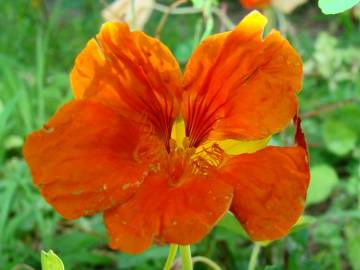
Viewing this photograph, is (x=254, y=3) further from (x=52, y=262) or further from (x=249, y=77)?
(x=52, y=262)

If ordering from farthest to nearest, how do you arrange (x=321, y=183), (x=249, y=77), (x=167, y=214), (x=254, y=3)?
1. (x=254, y=3)
2. (x=321, y=183)
3. (x=249, y=77)
4. (x=167, y=214)

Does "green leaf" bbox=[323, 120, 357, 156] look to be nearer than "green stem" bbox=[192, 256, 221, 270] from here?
No

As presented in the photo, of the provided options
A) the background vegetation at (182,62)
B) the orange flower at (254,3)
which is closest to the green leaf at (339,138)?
the background vegetation at (182,62)

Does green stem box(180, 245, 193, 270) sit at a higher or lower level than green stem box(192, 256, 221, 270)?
higher

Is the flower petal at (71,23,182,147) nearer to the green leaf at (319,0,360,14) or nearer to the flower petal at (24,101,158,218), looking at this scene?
the flower petal at (24,101,158,218)

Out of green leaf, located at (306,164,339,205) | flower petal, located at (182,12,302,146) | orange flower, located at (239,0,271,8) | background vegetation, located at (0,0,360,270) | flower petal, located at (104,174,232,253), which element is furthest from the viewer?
orange flower, located at (239,0,271,8)

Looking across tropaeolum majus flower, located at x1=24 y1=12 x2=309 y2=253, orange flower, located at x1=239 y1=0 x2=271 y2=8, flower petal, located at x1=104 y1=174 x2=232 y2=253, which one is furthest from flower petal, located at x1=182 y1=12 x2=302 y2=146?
orange flower, located at x1=239 y1=0 x2=271 y2=8

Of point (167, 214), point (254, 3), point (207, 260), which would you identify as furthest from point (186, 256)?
point (254, 3)
